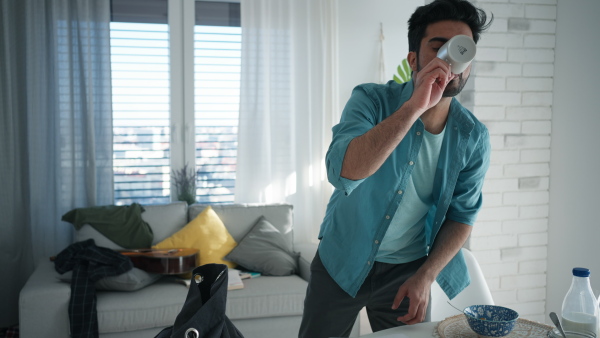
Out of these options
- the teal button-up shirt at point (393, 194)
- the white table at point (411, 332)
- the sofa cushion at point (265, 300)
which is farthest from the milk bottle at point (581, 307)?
the sofa cushion at point (265, 300)

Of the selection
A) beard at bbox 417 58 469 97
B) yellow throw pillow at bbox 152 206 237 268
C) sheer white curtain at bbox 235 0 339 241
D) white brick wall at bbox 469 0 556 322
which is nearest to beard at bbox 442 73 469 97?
beard at bbox 417 58 469 97

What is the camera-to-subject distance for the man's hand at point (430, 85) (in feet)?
4.14

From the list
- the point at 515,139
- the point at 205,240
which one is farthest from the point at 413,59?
the point at 205,240

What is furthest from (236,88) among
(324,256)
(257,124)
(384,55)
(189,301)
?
(189,301)

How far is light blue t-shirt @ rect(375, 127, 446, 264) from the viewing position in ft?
5.36

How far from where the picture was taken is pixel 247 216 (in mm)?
3834

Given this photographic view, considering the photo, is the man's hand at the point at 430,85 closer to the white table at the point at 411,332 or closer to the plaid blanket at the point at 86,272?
the white table at the point at 411,332

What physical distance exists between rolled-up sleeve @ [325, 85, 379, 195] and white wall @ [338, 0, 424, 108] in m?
3.07

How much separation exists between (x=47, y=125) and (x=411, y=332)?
10.6ft

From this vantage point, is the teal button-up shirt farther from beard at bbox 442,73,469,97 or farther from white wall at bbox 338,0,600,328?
white wall at bbox 338,0,600,328

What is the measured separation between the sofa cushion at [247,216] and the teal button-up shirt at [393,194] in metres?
2.09

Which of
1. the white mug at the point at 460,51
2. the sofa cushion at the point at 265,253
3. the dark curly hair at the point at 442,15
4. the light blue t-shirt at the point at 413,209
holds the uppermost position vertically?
the dark curly hair at the point at 442,15

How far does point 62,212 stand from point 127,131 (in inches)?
28.0

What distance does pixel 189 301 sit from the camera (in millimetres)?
1157
